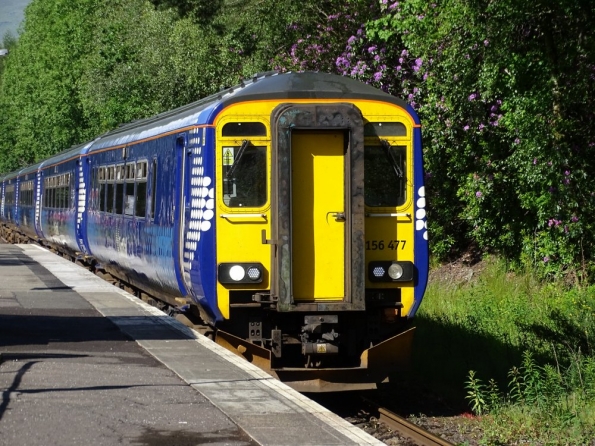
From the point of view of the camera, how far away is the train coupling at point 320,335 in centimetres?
1130

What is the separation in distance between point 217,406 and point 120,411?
78 cm

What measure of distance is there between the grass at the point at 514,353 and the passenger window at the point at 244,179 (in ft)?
9.12

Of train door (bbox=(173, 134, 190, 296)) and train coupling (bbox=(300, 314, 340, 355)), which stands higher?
train door (bbox=(173, 134, 190, 296))

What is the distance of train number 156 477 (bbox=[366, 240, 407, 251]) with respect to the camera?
457 inches

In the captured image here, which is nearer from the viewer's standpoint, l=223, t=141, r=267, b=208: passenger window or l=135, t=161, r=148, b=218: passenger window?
l=223, t=141, r=267, b=208: passenger window

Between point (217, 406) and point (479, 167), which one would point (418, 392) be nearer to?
point (217, 406)

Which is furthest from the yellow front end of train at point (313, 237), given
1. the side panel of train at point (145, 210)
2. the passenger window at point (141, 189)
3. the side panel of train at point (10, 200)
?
the side panel of train at point (10, 200)

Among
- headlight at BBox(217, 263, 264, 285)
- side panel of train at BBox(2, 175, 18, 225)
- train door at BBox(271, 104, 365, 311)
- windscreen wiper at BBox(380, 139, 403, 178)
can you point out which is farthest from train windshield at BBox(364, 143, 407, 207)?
side panel of train at BBox(2, 175, 18, 225)

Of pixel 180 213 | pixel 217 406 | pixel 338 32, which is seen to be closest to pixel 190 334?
pixel 180 213

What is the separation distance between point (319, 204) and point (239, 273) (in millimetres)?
1044

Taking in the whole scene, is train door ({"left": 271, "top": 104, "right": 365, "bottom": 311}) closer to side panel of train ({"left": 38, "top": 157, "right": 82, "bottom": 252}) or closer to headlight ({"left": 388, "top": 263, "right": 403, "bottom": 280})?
headlight ({"left": 388, "top": 263, "right": 403, "bottom": 280})

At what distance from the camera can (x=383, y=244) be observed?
38.3ft

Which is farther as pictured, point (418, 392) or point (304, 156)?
point (418, 392)

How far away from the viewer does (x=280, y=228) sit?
11188 millimetres
